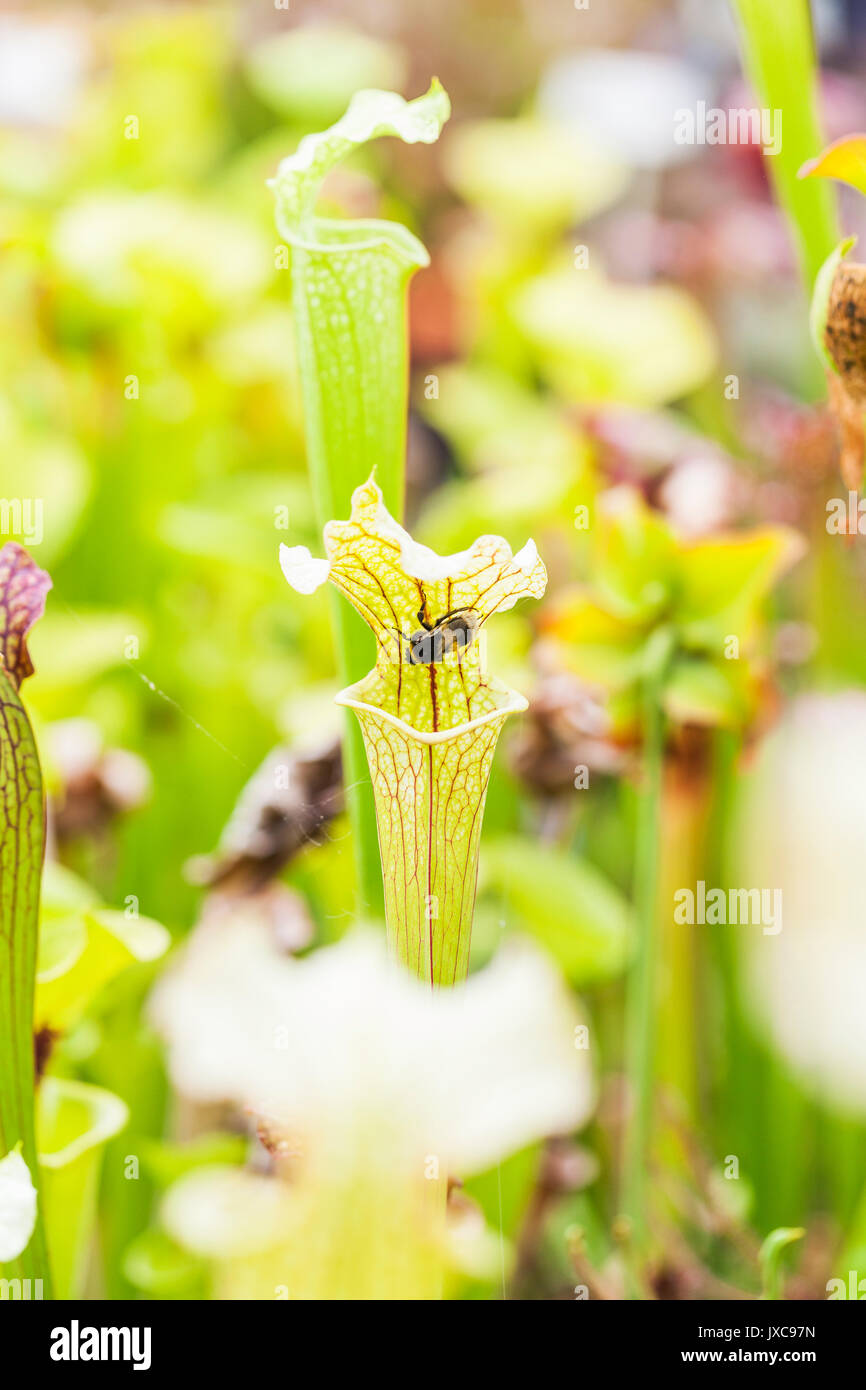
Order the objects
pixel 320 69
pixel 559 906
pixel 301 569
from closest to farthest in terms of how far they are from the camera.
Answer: pixel 301 569, pixel 559 906, pixel 320 69

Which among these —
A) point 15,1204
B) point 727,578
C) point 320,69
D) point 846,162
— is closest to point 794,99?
point 846,162

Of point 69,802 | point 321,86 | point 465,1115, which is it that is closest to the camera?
point 465,1115

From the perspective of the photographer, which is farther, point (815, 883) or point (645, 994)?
point (815, 883)

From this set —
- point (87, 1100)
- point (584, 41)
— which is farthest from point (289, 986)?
point (584, 41)

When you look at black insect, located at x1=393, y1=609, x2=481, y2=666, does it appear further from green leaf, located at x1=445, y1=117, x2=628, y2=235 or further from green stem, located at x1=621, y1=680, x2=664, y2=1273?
green leaf, located at x1=445, y1=117, x2=628, y2=235

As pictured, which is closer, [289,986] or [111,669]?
[289,986]

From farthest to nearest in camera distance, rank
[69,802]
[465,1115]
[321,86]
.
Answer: [321,86] → [69,802] → [465,1115]

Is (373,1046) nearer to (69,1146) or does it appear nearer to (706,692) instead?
(69,1146)

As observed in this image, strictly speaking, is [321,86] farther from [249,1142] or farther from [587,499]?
[249,1142]
